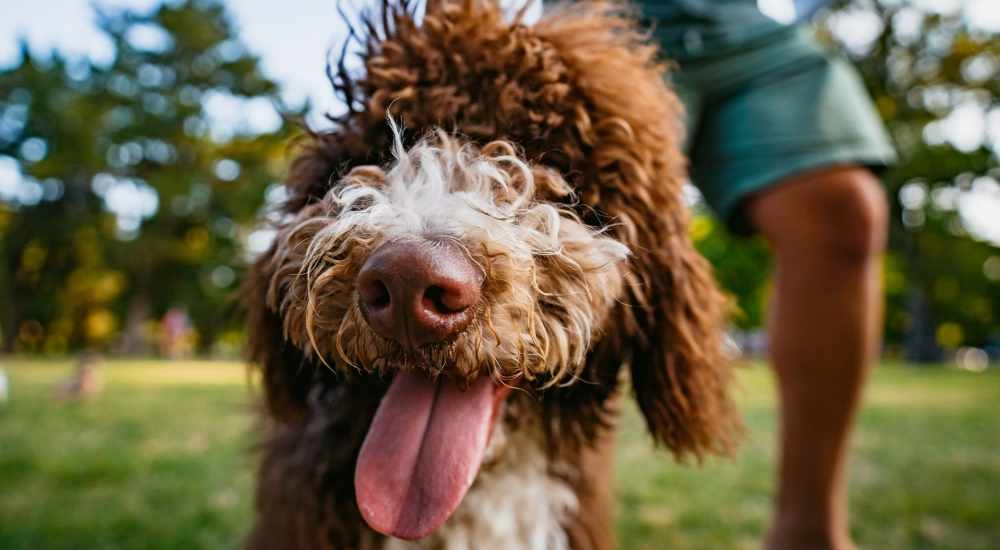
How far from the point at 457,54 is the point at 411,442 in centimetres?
92

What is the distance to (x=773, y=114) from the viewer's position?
2559 millimetres

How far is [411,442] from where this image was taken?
5.08ft

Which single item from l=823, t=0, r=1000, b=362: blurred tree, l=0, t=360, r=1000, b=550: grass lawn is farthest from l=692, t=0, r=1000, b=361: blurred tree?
l=0, t=360, r=1000, b=550: grass lawn

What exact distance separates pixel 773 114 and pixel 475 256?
5.45ft

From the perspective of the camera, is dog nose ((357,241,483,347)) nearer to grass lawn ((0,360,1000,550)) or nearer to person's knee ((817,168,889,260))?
grass lawn ((0,360,1000,550))

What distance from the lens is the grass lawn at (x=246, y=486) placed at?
3.00m

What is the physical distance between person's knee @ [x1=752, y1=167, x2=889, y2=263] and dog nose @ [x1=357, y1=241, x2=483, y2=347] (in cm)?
159

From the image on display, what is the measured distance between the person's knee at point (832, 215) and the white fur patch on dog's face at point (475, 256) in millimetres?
1103

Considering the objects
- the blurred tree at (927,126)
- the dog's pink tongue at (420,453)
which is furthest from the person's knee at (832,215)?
the blurred tree at (927,126)

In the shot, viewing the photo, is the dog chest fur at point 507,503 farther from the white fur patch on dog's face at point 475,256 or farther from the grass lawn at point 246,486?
the grass lawn at point 246,486

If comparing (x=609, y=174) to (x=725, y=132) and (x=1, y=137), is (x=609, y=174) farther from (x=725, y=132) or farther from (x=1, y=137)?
(x=1, y=137)

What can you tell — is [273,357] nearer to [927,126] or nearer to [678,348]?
[678,348]

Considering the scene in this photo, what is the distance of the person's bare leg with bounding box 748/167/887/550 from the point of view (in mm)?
2477

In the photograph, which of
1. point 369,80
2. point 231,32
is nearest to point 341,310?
point 369,80
